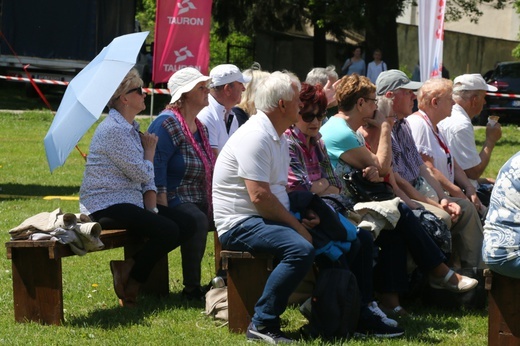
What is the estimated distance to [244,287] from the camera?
19.8 feet

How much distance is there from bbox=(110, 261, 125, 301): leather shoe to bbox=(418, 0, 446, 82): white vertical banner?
19.0 ft

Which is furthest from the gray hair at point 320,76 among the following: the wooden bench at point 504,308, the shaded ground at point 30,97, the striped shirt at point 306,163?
the shaded ground at point 30,97

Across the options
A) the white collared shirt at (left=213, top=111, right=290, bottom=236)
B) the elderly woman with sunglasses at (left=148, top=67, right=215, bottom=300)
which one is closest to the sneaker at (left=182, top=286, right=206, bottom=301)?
the elderly woman with sunglasses at (left=148, top=67, right=215, bottom=300)

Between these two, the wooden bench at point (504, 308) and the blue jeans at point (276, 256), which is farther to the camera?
the blue jeans at point (276, 256)

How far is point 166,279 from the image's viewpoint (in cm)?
718

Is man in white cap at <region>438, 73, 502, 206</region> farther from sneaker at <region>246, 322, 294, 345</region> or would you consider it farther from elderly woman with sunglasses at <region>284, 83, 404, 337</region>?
sneaker at <region>246, 322, 294, 345</region>

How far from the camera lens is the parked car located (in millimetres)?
23891

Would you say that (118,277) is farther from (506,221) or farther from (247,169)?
(506,221)

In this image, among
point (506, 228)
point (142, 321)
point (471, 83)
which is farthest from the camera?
point (471, 83)

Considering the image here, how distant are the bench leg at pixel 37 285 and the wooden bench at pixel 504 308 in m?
2.60

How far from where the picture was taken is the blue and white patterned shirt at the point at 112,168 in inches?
254

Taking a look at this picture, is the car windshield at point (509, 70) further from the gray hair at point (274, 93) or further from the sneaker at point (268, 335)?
the sneaker at point (268, 335)

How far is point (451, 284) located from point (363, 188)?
908mm

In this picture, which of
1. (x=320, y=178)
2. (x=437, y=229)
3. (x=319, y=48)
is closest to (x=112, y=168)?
(x=320, y=178)
